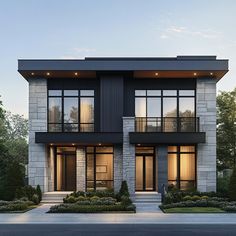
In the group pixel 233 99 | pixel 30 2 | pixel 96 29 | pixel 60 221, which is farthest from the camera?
pixel 233 99

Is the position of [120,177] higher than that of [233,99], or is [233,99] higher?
[233,99]

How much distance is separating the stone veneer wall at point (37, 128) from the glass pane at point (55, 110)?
2.18 feet

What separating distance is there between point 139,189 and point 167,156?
3290 mm

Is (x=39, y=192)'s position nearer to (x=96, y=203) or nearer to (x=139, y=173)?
(x=96, y=203)

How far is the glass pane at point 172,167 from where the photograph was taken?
30.3 metres

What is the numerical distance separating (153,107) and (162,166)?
4407 millimetres

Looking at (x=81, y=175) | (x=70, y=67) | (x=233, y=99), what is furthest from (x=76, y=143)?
(x=233, y=99)

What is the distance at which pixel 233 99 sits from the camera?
39.4 m

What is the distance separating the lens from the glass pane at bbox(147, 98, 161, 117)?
30.9m

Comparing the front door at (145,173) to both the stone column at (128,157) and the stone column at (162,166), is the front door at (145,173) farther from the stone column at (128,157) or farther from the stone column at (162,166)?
the stone column at (128,157)

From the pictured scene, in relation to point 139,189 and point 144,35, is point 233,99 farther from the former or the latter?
point 139,189

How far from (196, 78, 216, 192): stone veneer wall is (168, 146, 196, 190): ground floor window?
83 centimetres

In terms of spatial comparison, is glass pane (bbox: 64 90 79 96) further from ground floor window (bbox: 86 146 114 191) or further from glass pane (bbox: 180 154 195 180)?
glass pane (bbox: 180 154 195 180)

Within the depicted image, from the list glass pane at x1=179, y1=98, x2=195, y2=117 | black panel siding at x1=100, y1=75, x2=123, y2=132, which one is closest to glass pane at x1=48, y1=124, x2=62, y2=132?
black panel siding at x1=100, y1=75, x2=123, y2=132
